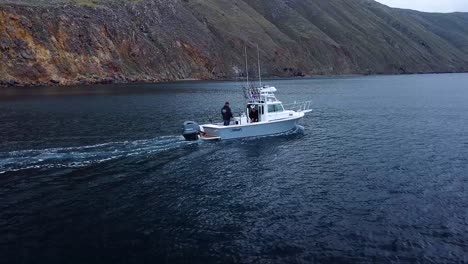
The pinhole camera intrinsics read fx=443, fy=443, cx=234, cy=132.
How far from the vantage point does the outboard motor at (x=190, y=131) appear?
41.2 meters

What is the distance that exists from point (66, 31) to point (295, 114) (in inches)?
3950

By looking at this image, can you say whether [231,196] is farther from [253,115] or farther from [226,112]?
[253,115]

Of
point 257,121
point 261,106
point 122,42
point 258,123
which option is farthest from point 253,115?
point 122,42

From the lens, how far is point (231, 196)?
26.7 m

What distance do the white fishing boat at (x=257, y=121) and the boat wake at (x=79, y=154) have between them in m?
3.26

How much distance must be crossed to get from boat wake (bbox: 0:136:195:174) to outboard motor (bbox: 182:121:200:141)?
2.10ft

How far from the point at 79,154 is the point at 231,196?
1547 centimetres

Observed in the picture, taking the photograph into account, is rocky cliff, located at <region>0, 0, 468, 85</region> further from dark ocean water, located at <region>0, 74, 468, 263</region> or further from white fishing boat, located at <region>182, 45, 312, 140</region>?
white fishing boat, located at <region>182, 45, 312, 140</region>

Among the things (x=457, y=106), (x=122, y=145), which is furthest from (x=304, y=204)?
(x=457, y=106)

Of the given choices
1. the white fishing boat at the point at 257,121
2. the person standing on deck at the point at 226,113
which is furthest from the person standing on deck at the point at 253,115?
→ the person standing on deck at the point at 226,113

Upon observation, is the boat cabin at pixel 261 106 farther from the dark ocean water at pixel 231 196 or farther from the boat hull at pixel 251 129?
the dark ocean water at pixel 231 196

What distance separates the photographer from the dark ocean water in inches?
771

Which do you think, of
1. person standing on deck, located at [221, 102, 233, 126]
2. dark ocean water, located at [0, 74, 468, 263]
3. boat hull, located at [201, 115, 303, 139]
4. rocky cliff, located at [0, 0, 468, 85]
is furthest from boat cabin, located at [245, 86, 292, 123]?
rocky cliff, located at [0, 0, 468, 85]

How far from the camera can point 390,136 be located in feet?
153
